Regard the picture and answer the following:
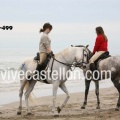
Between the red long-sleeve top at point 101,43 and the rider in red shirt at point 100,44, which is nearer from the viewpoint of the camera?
the rider in red shirt at point 100,44

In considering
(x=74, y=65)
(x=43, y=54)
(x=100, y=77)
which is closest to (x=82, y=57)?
(x=74, y=65)

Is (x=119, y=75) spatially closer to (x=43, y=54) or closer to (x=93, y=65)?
(x=93, y=65)

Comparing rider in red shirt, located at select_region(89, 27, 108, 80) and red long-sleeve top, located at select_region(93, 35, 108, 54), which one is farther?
red long-sleeve top, located at select_region(93, 35, 108, 54)

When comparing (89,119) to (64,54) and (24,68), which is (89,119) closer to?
(64,54)

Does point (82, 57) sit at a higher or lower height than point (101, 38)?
lower

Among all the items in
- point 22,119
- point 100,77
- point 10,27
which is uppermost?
point 10,27

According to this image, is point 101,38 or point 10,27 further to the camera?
point 101,38

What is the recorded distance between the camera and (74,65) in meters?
10.5

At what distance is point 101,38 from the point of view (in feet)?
39.7

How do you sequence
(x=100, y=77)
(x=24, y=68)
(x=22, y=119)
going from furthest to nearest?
1. (x=100, y=77)
2. (x=24, y=68)
3. (x=22, y=119)

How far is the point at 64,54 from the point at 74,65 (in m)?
0.45

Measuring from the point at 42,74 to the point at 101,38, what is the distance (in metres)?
2.54

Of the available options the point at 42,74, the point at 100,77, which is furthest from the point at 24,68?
the point at 100,77

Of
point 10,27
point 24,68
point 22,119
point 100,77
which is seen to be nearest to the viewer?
point 10,27
